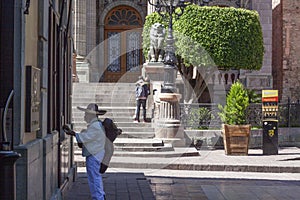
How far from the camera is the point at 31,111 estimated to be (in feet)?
18.8

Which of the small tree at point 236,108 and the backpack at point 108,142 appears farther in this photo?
the small tree at point 236,108

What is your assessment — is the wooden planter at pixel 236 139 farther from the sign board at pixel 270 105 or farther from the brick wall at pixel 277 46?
the brick wall at pixel 277 46

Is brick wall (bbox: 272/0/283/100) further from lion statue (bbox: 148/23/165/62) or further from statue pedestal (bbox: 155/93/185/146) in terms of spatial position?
statue pedestal (bbox: 155/93/185/146)

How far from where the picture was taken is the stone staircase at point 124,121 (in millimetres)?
15891

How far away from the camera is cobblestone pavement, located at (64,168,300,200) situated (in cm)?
1004

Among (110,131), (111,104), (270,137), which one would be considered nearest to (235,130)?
(270,137)

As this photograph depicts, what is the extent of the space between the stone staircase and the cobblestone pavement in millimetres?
1603

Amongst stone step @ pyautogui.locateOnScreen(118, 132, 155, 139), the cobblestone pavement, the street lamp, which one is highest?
the street lamp

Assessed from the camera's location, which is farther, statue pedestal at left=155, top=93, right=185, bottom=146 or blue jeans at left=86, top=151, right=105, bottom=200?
statue pedestal at left=155, top=93, right=185, bottom=146

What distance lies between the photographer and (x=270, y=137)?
667 inches

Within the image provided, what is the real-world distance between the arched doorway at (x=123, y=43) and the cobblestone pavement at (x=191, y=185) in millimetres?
15783

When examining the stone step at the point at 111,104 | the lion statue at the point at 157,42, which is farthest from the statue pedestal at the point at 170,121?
the stone step at the point at 111,104

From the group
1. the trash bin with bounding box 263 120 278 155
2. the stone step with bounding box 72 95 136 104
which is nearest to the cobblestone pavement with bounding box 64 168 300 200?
the trash bin with bounding box 263 120 278 155

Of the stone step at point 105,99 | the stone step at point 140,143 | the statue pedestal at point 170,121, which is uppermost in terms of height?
the stone step at point 105,99
